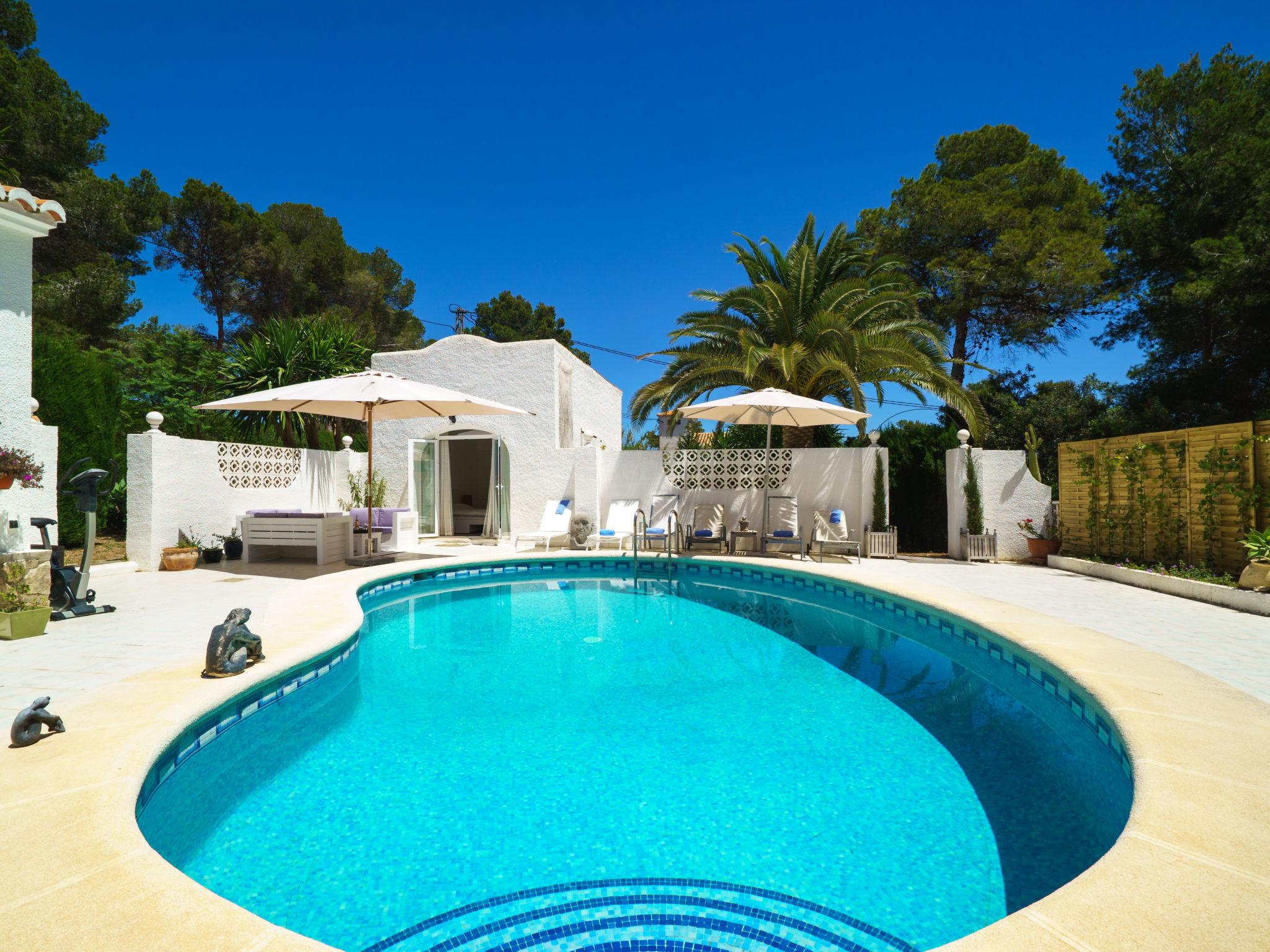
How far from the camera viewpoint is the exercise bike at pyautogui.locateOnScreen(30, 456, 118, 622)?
17.9 ft

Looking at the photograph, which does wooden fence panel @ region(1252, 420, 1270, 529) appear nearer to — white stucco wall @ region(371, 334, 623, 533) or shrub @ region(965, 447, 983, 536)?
shrub @ region(965, 447, 983, 536)

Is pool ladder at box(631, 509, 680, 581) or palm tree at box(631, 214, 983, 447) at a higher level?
palm tree at box(631, 214, 983, 447)

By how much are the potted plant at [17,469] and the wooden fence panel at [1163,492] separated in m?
11.7

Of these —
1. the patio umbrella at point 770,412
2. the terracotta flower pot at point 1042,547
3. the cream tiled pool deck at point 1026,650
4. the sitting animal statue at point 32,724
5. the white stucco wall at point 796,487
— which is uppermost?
the patio umbrella at point 770,412

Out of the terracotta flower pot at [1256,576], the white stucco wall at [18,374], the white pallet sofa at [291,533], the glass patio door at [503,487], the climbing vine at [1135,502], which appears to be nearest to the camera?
the white stucco wall at [18,374]

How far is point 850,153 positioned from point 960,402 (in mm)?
11931

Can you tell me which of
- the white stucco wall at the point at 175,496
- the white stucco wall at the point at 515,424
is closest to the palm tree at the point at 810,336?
the white stucco wall at the point at 515,424

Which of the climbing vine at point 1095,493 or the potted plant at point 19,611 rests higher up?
the climbing vine at point 1095,493

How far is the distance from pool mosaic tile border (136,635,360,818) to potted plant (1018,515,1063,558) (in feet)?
32.1

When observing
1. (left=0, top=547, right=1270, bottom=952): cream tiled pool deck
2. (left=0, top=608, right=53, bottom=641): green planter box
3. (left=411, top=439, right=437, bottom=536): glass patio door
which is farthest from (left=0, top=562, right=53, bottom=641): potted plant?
(left=411, top=439, right=437, bottom=536): glass patio door

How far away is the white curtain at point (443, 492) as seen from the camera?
1329 centimetres

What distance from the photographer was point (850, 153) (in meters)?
19.4

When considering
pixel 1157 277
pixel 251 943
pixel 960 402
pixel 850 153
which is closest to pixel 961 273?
pixel 1157 277

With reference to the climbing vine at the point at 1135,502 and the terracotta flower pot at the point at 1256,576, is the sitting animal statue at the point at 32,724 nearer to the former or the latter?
the terracotta flower pot at the point at 1256,576
